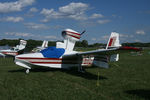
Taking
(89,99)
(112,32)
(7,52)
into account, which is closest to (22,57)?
(89,99)

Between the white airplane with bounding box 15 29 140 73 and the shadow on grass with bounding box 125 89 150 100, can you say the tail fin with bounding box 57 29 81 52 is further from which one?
the shadow on grass with bounding box 125 89 150 100

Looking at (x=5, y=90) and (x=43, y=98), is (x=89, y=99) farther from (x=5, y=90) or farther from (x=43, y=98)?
(x=5, y=90)

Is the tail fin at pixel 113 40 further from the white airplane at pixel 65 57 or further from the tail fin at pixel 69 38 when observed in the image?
the tail fin at pixel 69 38

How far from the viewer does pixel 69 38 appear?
12586mm

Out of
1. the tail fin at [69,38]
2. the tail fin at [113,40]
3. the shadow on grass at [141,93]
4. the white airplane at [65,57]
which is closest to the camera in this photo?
the shadow on grass at [141,93]

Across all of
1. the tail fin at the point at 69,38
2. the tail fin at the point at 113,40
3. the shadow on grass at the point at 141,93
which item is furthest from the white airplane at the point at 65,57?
the shadow on grass at the point at 141,93

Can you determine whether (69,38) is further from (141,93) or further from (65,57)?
(141,93)

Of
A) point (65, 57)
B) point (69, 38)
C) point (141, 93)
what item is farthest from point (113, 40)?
point (141, 93)

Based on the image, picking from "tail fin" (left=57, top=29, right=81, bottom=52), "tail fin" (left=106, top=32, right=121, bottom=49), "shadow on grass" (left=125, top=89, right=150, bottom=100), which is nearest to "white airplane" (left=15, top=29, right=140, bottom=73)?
"tail fin" (left=57, top=29, right=81, bottom=52)

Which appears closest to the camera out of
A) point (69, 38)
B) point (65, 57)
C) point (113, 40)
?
point (65, 57)

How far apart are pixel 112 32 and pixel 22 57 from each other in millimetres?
8640

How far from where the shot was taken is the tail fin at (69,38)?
12.4 meters

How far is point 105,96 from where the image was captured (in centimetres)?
582

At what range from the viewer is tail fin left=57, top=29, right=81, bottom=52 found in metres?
12.4
